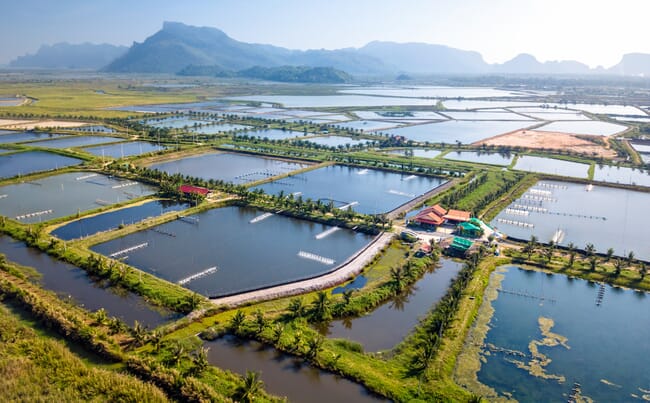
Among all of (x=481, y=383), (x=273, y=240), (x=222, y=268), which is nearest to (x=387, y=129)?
(x=273, y=240)

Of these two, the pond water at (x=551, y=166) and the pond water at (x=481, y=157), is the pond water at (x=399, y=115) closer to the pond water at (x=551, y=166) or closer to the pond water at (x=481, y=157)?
the pond water at (x=481, y=157)

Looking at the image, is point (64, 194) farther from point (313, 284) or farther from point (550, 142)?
point (550, 142)

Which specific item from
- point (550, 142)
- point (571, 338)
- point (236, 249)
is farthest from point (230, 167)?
point (550, 142)

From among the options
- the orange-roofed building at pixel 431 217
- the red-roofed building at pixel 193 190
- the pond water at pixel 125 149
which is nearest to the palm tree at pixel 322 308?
the orange-roofed building at pixel 431 217

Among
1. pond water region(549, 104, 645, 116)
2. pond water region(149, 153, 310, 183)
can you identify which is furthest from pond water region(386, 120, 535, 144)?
pond water region(549, 104, 645, 116)

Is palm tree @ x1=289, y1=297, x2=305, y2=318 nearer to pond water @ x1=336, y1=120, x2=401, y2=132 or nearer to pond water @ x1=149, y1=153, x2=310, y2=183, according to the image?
pond water @ x1=149, y1=153, x2=310, y2=183

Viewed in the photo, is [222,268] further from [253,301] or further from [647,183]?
[647,183]
